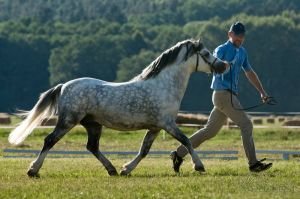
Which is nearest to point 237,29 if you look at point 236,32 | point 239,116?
point 236,32

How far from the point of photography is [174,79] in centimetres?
1834

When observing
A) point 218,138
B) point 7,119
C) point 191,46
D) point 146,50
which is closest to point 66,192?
point 191,46

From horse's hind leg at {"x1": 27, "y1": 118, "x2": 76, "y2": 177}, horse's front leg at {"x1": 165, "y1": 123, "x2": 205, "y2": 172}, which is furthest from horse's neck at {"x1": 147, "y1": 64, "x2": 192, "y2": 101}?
horse's hind leg at {"x1": 27, "y1": 118, "x2": 76, "y2": 177}

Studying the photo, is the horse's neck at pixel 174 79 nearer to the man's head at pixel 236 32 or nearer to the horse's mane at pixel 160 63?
the horse's mane at pixel 160 63

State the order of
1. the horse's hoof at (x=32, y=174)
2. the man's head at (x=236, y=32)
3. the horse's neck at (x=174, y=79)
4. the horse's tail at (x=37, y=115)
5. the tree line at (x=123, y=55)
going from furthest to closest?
the tree line at (x=123, y=55) < the man's head at (x=236, y=32) < the horse's tail at (x=37, y=115) < the horse's neck at (x=174, y=79) < the horse's hoof at (x=32, y=174)

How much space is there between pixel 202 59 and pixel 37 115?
261cm

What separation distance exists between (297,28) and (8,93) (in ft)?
115

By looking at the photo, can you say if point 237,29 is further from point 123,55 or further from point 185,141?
point 123,55

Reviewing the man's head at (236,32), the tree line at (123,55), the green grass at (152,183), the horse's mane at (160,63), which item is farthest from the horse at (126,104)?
the tree line at (123,55)

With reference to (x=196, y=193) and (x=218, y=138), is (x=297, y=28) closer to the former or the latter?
(x=218, y=138)

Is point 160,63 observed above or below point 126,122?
above

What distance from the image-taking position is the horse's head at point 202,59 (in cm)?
1848

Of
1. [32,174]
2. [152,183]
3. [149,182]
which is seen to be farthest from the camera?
[32,174]

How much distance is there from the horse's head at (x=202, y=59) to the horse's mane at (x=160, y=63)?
0.10 meters
